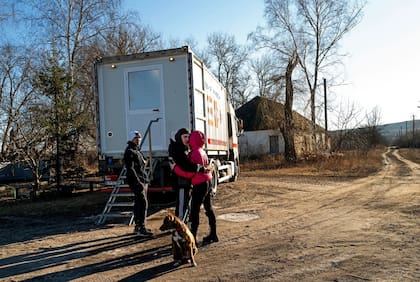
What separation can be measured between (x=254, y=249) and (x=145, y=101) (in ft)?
16.6

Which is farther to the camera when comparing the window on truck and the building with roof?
the building with roof

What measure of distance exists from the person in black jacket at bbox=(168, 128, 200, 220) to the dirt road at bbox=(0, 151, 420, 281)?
0.70 m

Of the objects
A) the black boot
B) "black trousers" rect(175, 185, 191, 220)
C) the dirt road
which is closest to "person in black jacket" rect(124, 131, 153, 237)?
the dirt road

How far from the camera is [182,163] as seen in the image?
→ 630cm

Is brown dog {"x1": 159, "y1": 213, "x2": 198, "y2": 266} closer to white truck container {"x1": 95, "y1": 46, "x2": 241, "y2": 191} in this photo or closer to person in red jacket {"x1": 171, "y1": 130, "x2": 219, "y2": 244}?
person in red jacket {"x1": 171, "y1": 130, "x2": 219, "y2": 244}

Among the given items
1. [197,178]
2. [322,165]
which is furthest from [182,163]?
[322,165]

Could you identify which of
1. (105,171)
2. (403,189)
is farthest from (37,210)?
(403,189)

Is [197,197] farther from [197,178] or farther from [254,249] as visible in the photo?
[254,249]

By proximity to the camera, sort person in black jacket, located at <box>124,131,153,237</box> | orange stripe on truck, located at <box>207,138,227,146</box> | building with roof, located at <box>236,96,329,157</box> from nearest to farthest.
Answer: person in black jacket, located at <box>124,131,153,237</box>, orange stripe on truck, located at <box>207,138,227,146</box>, building with roof, located at <box>236,96,329,157</box>

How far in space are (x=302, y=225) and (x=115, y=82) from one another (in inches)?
218

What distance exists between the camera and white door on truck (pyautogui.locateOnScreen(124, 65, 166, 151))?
31.3 feet

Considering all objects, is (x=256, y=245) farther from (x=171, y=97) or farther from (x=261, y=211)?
(x=171, y=97)

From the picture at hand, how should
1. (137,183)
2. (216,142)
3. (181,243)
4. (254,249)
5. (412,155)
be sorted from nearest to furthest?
(181,243) < (254,249) < (137,183) < (216,142) < (412,155)

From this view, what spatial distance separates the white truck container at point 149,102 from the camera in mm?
9375
